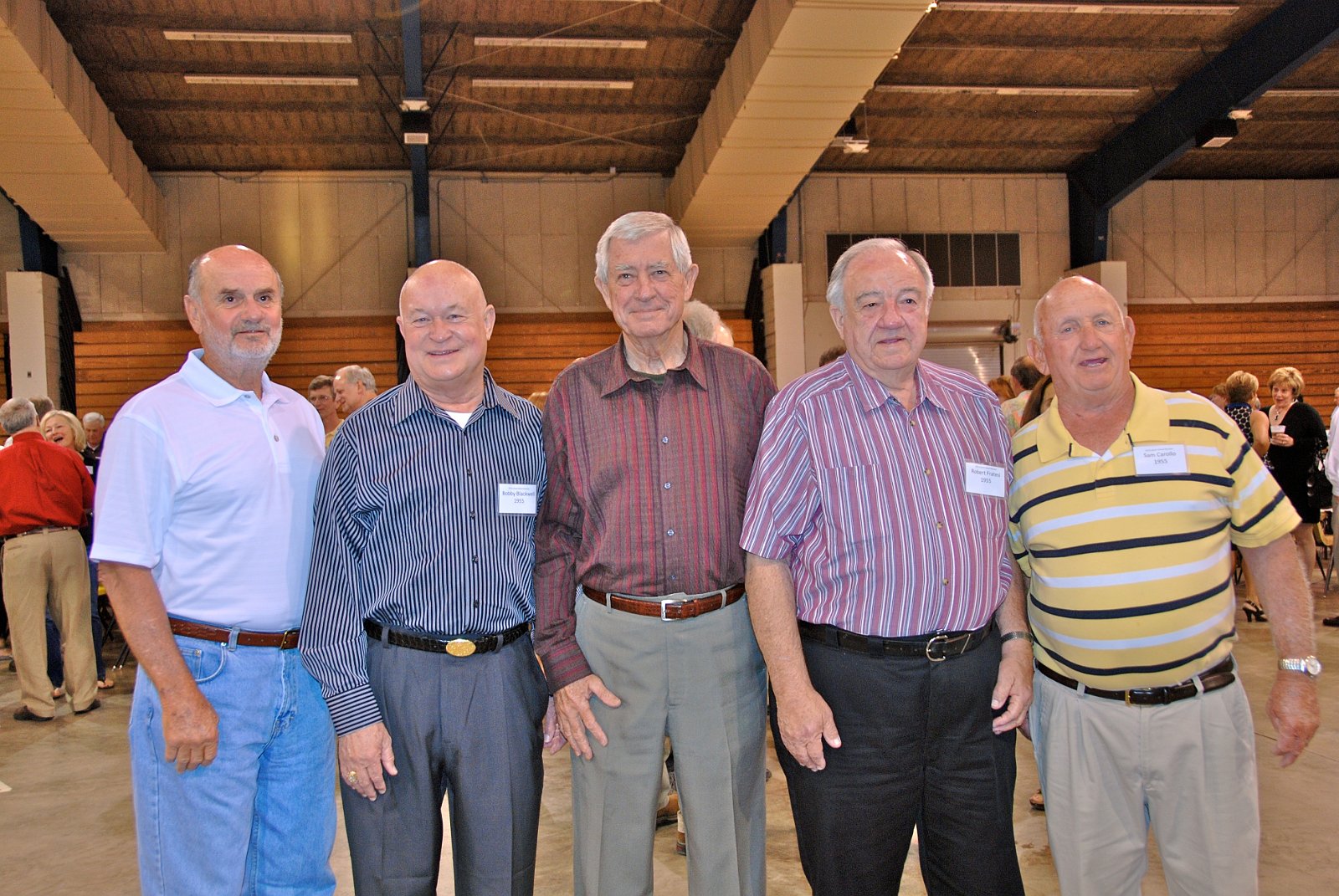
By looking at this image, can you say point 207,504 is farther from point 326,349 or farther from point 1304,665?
point 326,349

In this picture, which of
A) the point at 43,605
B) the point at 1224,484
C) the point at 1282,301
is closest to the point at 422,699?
the point at 1224,484

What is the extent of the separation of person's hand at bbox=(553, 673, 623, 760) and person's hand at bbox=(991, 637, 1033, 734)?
83 cm

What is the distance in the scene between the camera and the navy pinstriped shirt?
200 centimetres

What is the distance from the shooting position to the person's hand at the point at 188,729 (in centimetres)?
190

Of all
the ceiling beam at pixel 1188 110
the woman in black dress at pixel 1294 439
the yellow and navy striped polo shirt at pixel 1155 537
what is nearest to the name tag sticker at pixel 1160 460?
the yellow and navy striped polo shirt at pixel 1155 537

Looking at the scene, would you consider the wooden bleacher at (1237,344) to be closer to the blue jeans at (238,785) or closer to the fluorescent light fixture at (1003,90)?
the fluorescent light fixture at (1003,90)

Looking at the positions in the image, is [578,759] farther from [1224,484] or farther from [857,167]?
[857,167]

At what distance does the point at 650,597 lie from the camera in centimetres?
206

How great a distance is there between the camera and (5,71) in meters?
8.07

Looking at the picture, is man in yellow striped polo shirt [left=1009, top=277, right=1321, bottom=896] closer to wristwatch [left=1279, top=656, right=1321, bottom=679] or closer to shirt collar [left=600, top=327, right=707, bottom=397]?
wristwatch [left=1279, top=656, right=1321, bottom=679]

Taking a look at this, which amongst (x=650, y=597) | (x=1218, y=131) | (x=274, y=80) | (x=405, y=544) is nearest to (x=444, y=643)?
(x=405, y=544)

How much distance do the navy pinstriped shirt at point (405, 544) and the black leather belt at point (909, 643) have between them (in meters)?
0.72

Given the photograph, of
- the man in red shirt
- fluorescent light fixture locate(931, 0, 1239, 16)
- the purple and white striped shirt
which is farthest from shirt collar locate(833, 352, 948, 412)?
fluorescent light fixture locate(931, 0, 1239, 16)

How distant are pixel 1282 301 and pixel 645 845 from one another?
51.4 feet
